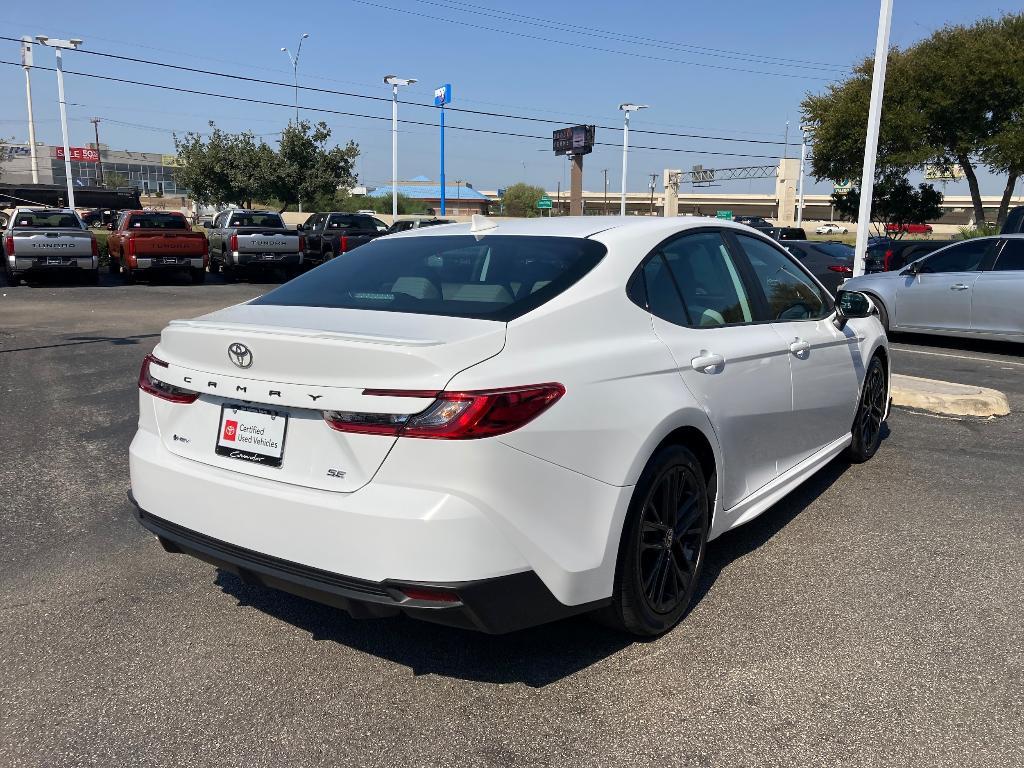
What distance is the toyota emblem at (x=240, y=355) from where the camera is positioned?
9.73ft

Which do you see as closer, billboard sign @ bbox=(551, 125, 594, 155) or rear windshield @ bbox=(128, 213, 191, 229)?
rear windshield @ bbox=(128, 213, 191, 229)

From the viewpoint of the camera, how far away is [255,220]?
24469 millimetres

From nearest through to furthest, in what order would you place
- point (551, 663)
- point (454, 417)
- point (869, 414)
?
point (454, 417) → point (551, 663) → point (869, 414)

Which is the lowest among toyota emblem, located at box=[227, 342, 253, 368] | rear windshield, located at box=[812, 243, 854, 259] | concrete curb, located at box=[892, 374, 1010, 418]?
concrete curb, located at box=[892, 374, 1010, 418]

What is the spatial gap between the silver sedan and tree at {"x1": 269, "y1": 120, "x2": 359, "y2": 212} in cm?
3904

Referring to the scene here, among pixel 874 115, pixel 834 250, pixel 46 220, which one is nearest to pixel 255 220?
pixel 46 220

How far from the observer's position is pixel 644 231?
3.78m

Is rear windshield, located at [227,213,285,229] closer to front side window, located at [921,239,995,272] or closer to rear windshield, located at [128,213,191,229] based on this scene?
rear windshield, located at [128,213,191,229]

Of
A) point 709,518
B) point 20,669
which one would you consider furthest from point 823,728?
point 20,669

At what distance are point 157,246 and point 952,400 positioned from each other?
18.3 metres

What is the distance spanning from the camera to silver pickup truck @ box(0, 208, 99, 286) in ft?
63.8

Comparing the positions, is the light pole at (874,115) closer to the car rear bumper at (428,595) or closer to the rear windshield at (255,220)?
the car rear bumper at (428,595)

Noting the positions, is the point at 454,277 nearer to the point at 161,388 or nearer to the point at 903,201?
the point at 161,388

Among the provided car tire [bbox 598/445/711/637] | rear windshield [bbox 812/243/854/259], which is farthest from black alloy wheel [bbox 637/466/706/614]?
rear windshield [bbox 812/243/854/259]
